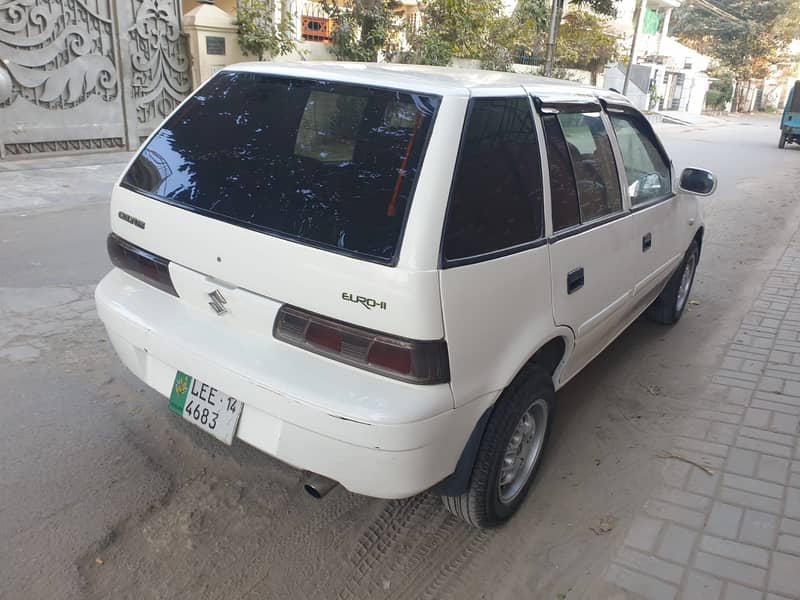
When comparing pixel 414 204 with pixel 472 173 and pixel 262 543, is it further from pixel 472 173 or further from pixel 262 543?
pixel 262 543

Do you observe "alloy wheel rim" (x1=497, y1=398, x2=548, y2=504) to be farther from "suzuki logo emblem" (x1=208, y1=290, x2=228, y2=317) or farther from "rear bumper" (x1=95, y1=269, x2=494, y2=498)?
"suzuki logo emblem" (x1=208, y1=290, x2=228, y2=317)

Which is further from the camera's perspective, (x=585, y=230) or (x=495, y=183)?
(x=585, y=230)

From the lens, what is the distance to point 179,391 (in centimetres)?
254

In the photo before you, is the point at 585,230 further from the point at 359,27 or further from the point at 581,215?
the point at 359,27

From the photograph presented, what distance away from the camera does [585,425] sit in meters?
3.68

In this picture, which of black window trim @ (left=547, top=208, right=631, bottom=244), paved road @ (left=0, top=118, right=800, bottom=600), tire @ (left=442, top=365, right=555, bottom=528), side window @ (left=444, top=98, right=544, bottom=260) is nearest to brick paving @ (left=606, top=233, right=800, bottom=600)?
paved road @ (left=0, top=118, right=800, bottom=600)

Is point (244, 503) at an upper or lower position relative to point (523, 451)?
lower

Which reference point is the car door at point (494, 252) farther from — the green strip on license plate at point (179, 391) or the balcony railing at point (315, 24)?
the balcony railing at point (315, 24)

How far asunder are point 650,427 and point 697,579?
1.22 metres

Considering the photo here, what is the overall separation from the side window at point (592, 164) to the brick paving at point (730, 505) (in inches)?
53.5

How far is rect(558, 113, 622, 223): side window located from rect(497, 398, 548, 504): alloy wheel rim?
0.90 meters

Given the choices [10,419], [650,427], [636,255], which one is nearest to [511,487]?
[650,427]

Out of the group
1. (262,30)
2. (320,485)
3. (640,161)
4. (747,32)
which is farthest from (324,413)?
(747,32)

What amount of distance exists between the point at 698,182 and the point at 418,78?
2.54 meters
